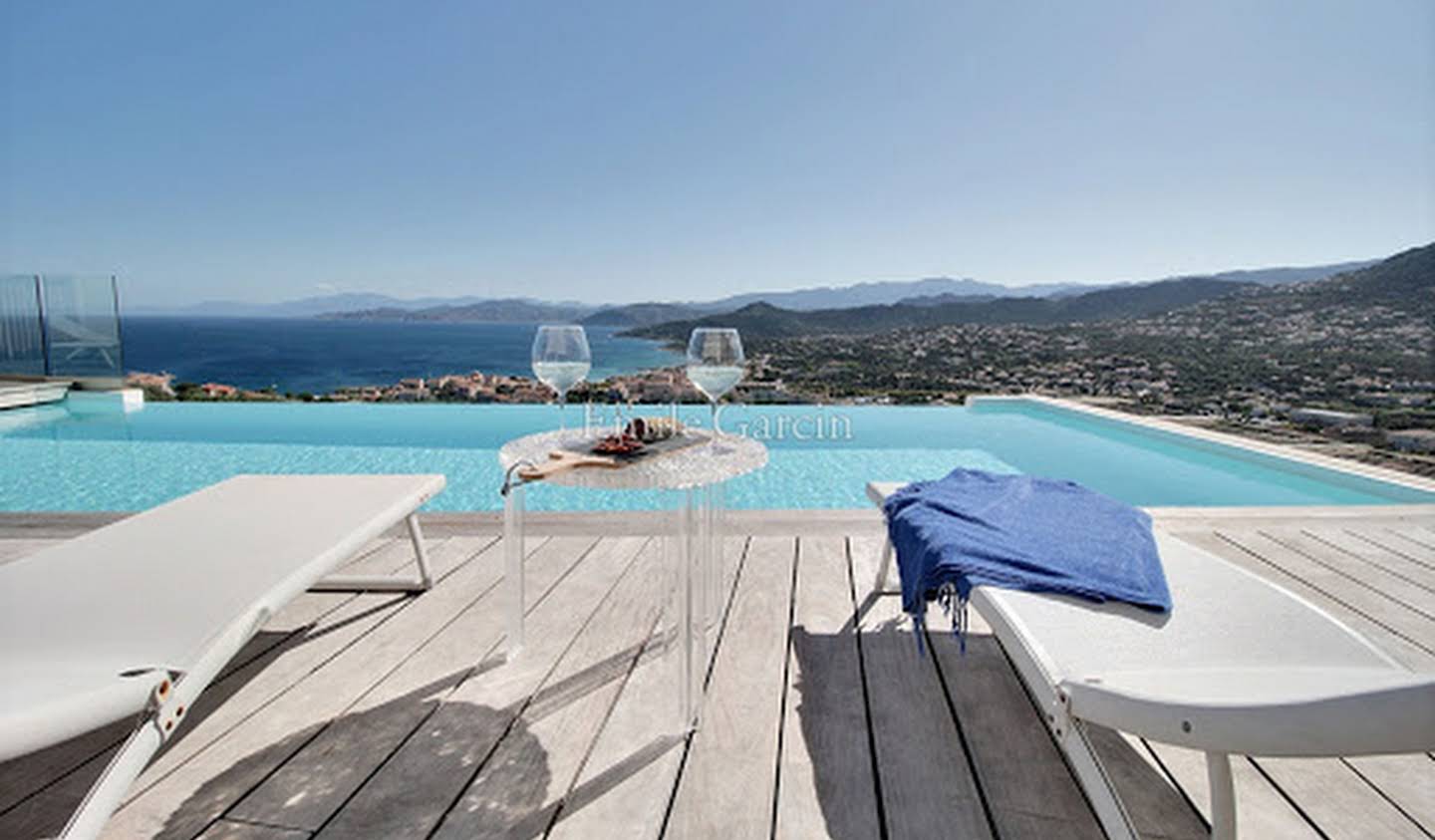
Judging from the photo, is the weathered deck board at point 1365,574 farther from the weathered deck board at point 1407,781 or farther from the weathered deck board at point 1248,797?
the weathered deck board at point 1248,797

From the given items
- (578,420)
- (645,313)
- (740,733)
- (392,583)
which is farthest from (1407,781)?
(645,313)

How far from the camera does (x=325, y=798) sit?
3.68ft

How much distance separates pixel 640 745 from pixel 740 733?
20 centimetres

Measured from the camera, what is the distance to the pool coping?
386 cm

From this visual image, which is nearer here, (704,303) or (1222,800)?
(1222,800)

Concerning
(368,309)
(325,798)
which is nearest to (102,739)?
(325,798)

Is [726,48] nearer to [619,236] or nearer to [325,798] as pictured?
[619,236]

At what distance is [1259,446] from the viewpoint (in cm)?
475

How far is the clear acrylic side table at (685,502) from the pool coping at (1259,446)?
2424 millimetres

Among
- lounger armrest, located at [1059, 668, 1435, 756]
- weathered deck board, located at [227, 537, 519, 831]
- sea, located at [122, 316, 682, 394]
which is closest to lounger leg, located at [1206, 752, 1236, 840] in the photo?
lounger armrest, located at [1059, 668, 1435, 756]

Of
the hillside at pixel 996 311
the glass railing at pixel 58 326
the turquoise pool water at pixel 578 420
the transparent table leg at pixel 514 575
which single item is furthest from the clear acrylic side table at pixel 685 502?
the glass railing at pixel 58 326

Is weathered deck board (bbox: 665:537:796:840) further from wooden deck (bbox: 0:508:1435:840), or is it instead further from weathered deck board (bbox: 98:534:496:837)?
weathered deck board (bbox: 98:534:496:837)

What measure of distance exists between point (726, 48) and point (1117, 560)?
21.9 ft

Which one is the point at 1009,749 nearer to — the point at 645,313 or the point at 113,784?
the point at 113,784
